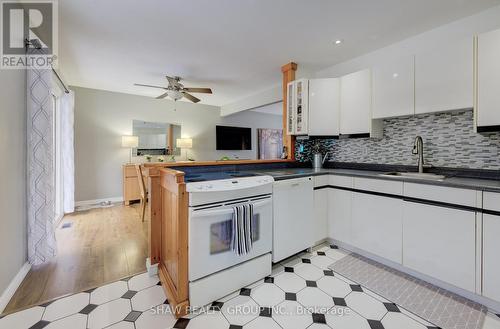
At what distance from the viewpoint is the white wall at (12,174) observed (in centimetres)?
158

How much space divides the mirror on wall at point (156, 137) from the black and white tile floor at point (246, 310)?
364 centimetres

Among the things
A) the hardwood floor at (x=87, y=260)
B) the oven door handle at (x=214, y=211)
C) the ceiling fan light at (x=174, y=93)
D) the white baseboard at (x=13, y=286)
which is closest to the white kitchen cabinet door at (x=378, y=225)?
the oven door handle at (x=214, y=211)

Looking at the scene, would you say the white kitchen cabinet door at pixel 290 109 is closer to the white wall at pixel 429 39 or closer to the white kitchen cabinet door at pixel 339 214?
the white wall at pixel 429 39

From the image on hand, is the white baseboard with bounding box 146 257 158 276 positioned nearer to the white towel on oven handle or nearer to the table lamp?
the white towel on oven handle

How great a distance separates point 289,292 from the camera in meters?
1.70

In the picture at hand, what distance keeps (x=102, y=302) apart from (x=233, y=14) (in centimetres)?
264

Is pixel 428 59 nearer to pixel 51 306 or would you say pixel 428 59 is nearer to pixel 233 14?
pixel 233 14

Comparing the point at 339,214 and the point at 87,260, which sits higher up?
the point at 339,214

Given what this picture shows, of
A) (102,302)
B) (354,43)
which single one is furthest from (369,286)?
(354,43)

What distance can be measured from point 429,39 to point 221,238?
290 centimetres

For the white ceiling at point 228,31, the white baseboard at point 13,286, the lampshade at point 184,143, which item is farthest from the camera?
the lampshade at point 184,143

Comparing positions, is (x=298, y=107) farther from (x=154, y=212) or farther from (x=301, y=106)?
(x=154, y=212)

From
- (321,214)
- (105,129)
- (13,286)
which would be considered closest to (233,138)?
(105,129)

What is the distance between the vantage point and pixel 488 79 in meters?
1.66
